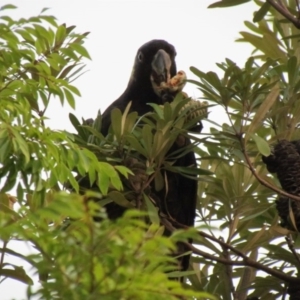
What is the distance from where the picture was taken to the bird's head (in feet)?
17.2

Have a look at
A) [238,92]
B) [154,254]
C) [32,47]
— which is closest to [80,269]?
[154,254]

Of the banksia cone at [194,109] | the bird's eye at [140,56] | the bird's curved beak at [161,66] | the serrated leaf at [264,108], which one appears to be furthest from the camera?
the bird's eye at [140,56]

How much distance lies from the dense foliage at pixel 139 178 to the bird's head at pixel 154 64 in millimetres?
1023

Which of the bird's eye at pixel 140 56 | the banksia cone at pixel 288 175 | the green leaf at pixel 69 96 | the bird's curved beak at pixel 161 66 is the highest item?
the bird's eye at pixel 140 56

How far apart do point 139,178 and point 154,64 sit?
1.83 metres

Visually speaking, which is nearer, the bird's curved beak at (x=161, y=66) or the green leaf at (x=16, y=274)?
the green leaf at (x=16, y=274)

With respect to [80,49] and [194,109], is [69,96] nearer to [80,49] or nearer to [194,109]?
[80,49]

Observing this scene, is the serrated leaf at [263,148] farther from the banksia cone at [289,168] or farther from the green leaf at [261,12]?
the green leaf at [261,12]

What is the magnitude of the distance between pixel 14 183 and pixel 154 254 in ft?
3.33

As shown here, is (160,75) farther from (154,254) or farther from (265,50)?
(154,254)

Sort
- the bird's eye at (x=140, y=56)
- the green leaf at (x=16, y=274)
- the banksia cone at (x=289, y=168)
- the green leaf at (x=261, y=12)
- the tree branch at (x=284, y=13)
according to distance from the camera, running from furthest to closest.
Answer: the bird's eye at (x=140, y=56) < the green leaf at (x=261, y=12) < the banksia cone at (x=289, y=168) < the tree branch at (x=284, y=13) < the green leaf at (x=16, y=274)

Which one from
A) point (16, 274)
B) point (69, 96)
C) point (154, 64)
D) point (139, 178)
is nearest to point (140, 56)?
point (154, 64)

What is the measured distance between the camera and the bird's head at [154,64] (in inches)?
206

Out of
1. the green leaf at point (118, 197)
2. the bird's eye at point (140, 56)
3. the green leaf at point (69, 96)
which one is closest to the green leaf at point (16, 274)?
the green leaf at point (69, 96)
